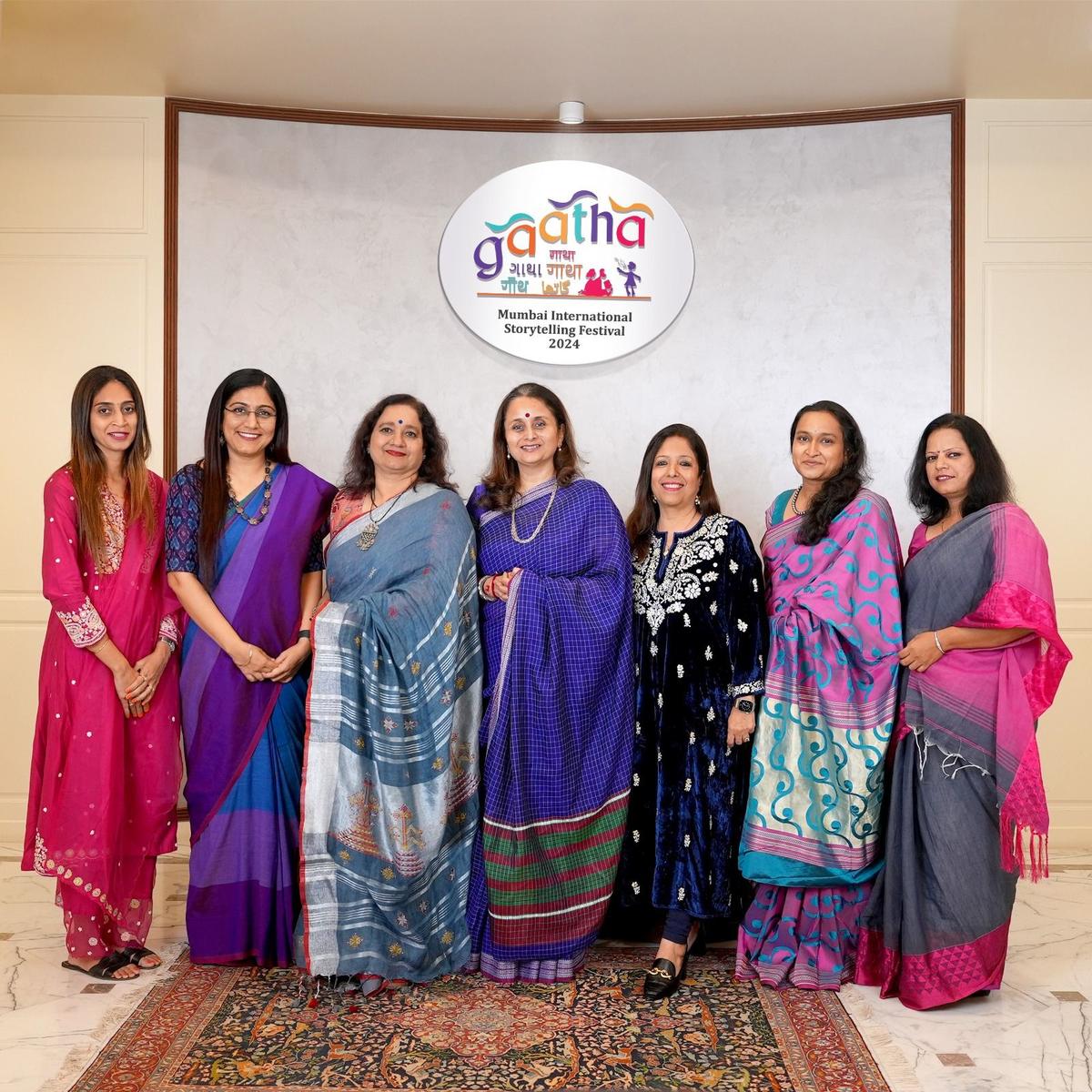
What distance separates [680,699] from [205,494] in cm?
141

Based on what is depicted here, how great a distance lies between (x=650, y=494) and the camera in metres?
3.04

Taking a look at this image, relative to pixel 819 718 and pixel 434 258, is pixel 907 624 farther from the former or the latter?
pixel 434 258

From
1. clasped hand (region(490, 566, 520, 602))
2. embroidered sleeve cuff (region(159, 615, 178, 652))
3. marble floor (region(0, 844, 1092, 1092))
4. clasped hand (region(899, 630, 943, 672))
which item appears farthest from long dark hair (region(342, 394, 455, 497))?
marble floor (region(0, 844, 1092, 1092))

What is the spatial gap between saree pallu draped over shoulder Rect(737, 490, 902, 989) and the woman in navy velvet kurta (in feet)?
0.24

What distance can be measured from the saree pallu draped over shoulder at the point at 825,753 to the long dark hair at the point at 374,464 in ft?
3.45

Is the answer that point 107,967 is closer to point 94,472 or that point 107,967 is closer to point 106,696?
point 106,696

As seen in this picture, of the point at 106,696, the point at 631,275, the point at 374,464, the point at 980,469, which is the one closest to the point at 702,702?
the point at 980,469

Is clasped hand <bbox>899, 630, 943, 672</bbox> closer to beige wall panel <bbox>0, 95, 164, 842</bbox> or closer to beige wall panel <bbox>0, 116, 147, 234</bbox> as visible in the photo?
beige wall panel <bbox>0, 95, 164, 842</bbox>

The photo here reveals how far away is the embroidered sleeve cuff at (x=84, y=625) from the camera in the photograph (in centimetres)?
281

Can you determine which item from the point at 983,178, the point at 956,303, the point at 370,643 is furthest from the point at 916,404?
the point at 370,643

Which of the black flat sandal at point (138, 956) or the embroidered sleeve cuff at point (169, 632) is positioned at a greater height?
the embroidered sleeve cuff at point (169, 632)

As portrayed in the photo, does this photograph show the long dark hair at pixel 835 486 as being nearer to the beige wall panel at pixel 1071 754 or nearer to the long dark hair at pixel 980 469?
the long dark hair at pixel 980 469

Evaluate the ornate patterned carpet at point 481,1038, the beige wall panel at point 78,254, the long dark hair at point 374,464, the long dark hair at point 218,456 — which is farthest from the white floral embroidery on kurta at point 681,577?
the beige wall panel at point 78,254

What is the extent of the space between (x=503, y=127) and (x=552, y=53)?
552 millimetres
